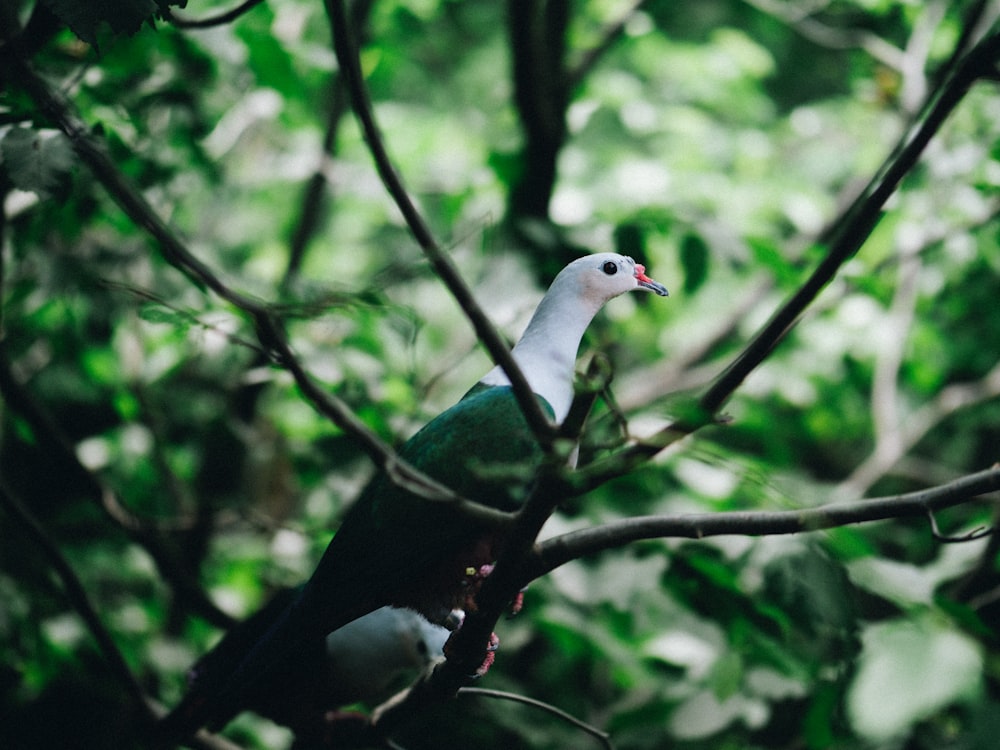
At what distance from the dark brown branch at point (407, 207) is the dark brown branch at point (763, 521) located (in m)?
0.28

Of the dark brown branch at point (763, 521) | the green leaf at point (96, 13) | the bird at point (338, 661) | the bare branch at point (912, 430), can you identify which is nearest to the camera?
the dark brown branch at point (763, 521)

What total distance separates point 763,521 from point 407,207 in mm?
689

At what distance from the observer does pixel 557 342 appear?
4.89 feet

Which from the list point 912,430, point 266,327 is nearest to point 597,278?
point 266,327

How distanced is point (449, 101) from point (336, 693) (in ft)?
17.1

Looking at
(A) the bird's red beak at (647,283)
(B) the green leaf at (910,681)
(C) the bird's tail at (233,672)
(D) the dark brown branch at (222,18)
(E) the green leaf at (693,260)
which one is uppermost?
(E) the green leaf at (693,260)

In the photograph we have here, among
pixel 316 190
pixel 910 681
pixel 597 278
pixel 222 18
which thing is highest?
pixel 316 190

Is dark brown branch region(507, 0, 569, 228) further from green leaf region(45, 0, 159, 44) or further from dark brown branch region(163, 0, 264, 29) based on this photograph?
green leaf region(45, 0, 159, 44)

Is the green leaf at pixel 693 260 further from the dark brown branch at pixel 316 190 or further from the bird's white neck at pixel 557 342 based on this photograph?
the dark brown branch at pixel 316 190

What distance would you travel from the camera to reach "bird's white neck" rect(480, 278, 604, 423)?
1484mm

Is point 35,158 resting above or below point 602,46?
below

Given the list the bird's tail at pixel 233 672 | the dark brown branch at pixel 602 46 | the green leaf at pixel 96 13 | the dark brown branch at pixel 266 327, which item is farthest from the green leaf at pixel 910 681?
the dark brown branch at pixel 602 46

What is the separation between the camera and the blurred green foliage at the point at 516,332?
227 centimetres

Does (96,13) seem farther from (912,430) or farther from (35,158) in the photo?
(912,430)
